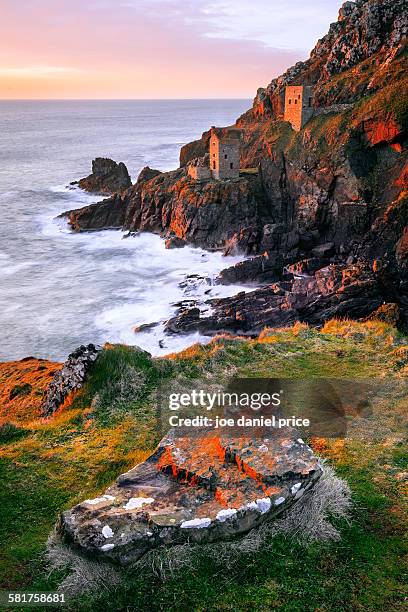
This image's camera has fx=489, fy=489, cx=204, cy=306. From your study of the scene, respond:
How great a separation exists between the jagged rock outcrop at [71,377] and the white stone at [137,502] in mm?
7150

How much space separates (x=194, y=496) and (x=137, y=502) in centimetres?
82

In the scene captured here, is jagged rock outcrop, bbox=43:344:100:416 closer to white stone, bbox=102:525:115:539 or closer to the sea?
white stone, bbox=102:525:115:539

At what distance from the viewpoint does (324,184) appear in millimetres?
49312

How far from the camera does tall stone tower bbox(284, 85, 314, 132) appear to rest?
5691cm

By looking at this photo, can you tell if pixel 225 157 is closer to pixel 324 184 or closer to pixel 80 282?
pixel 324 184

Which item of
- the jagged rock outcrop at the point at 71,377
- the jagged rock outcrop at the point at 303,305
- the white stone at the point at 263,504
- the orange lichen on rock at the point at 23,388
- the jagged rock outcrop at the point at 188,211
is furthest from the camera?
the jagged rock outcrop at the point at 188,211

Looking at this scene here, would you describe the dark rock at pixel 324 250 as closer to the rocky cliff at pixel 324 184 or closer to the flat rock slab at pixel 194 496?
the rocky cliff at pixel 324 184

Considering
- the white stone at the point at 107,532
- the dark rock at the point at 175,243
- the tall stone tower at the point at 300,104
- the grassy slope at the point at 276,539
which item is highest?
the tall stone tower at the point at 300,104

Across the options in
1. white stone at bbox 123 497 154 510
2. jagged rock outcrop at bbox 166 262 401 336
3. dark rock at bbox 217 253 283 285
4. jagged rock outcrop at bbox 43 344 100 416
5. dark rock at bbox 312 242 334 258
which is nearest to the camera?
white stone at bbox 123 497 154 510

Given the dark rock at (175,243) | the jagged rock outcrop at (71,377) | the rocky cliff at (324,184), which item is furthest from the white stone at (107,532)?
the dark rock at (175,243)

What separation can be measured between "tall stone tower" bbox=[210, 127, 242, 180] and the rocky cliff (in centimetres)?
219

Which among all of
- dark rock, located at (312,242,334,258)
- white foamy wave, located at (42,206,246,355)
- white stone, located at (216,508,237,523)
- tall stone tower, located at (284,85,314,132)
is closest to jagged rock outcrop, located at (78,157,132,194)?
white foamy wave, located at (42,206,246,355)

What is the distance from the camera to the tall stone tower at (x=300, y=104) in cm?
5691

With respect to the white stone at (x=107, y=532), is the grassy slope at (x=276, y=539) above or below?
below
